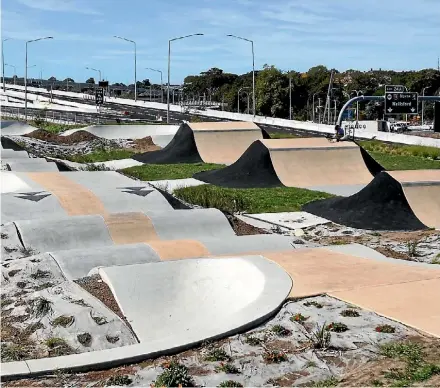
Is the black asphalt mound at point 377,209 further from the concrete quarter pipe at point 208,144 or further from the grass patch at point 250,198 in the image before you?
the concrete quarter pipe at point 208,144

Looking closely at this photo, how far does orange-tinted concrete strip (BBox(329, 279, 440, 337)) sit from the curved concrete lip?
1181 millimetres

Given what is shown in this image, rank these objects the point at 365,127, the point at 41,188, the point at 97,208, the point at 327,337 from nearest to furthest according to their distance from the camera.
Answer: the point at 327,337 → the point at 97,208 → the point at 41,188 → the point at 365,127

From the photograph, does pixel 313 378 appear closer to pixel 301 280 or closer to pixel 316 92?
pixel 301 280

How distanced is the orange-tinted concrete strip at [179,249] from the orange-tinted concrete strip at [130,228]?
1.65m

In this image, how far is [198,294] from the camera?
10984mm

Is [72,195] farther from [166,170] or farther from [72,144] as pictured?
[72,144]

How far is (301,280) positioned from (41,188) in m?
12.1

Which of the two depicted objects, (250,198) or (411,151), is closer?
(250,198)

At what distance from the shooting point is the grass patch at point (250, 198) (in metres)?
→ 21.4

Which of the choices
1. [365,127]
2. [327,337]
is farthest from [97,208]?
[365,127]

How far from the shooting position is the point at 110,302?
34.4 feet

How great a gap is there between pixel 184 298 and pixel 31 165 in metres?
20.3

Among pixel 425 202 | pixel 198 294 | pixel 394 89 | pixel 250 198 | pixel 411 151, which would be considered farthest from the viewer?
pixel 411 151

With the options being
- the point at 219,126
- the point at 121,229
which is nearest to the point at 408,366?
the point at 121,229
